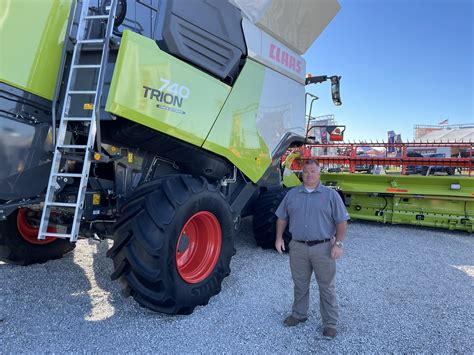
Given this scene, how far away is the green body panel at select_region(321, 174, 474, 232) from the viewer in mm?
6781

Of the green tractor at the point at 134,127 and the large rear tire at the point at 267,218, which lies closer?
the green tractor at the point at 134,127

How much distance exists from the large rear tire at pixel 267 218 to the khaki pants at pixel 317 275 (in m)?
2.02

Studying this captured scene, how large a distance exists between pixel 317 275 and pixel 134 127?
77.7 inches

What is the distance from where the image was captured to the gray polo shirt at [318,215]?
9.93ft

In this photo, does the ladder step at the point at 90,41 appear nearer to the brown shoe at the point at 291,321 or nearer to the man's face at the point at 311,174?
the man's face at the point at 311,174

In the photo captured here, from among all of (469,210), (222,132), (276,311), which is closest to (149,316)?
(276,311)

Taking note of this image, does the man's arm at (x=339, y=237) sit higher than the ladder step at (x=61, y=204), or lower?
lower

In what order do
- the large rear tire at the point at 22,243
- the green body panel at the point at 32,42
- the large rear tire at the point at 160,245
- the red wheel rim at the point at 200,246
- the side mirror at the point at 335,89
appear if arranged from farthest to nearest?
the side mirror at the point at 335,89 < the large rear tire at the point at 22,243 < the red wheel rim at the point at 200,246 < the large rear tire at the point at 160,245 < the green body panel at the point at 32,42

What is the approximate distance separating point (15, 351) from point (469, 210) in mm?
7239

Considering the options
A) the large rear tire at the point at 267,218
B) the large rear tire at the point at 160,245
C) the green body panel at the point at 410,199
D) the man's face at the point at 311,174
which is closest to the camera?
the large rear tire at the point at 160,245

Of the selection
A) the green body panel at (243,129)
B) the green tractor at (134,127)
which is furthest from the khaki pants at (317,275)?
the green body panel at (243,129)

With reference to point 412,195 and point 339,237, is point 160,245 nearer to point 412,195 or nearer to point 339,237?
point 339,237

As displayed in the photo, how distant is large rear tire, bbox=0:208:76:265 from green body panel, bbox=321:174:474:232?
551 cm

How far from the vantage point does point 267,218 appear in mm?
5270
